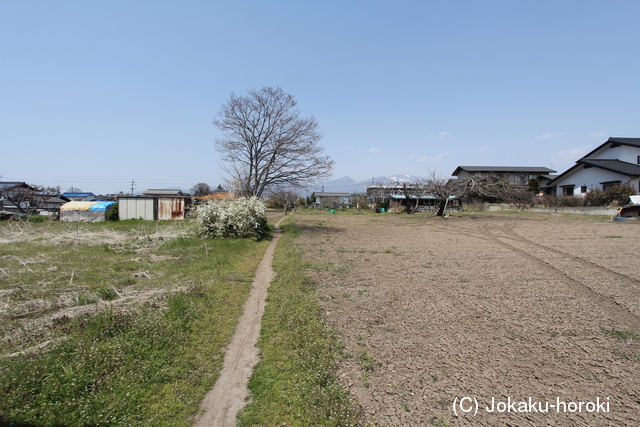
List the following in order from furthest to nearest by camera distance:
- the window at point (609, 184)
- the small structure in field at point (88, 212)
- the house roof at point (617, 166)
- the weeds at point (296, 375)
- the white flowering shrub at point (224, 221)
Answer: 1. the window at point (609, 184)
2. the house roof at point (617, 166)
3. the small structure in field at point (88, 212)
4. the white flowering shrub at point (224, 221)
5. the weeds at point (296, 375)

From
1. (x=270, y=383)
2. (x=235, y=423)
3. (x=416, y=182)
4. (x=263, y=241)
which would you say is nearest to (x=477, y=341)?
(x=270, y=383)

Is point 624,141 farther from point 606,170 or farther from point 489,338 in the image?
point 489,338

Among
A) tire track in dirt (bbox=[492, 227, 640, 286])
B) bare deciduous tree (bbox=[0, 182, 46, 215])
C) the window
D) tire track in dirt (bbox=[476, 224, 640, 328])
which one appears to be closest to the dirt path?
A: tire track in dirt (bbox=[476, 224, 640, 328])

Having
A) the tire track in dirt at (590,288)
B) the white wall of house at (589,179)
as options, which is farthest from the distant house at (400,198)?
the tire track in dirt at (590,288)

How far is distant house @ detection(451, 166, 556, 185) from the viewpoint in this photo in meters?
56.7

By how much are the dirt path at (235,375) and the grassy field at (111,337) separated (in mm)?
140

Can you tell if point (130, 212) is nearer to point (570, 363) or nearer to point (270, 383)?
point (270, 383)

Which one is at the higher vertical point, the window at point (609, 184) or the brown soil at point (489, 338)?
the window at point (609, 184)

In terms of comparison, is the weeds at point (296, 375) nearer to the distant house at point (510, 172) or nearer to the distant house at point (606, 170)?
the distant house at point (606, 170)

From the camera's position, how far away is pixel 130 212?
86.0 ft

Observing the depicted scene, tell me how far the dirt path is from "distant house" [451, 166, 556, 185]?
5652 cm

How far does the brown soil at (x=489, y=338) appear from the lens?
10.8 feet

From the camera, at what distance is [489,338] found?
4.82 m

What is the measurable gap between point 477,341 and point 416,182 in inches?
1580
